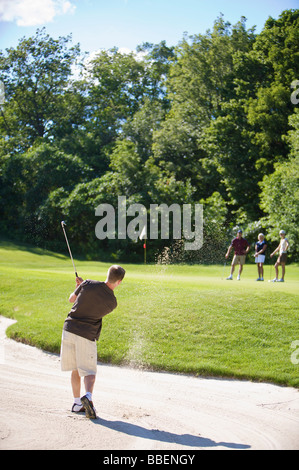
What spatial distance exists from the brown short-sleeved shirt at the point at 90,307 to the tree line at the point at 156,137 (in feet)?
74.9

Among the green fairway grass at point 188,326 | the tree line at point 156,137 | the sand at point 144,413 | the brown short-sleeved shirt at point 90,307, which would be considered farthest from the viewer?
the tree line at point 156,137

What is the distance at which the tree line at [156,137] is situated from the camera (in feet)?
107

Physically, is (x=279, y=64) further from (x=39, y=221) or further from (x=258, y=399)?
(x=258, y=399)

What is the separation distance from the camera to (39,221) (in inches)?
1497

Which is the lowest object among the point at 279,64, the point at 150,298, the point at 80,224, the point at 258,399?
the point at 258,399

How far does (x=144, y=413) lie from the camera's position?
7.42m

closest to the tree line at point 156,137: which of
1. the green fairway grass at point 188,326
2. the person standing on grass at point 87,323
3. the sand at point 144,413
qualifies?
the green fairway grass at point 188,326

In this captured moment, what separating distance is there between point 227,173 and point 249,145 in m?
2.42

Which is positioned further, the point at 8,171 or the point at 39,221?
the point at 8,171

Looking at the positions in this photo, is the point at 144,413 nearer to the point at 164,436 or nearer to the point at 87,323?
the point at 164,436

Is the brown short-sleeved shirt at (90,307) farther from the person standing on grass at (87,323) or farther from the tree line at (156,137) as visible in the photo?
the tree line at (156,137)

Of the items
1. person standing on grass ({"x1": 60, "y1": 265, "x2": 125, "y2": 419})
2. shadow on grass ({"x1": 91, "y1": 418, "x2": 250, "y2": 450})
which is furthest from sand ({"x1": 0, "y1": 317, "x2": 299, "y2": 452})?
person standing on grass ({"x1": 60, "y1": 265, "x2": 125, "y2": 419})

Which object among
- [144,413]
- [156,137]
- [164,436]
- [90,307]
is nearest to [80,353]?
[90,307]
